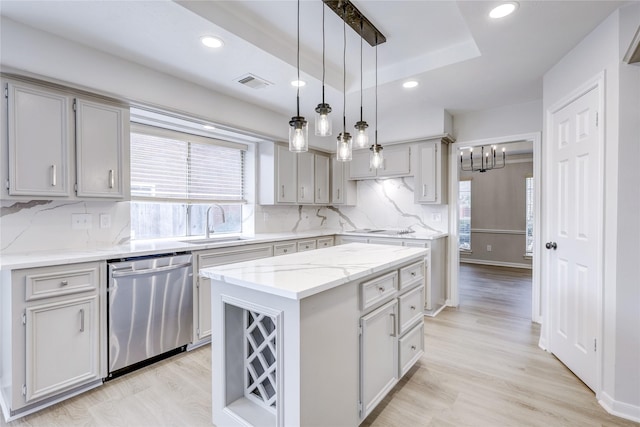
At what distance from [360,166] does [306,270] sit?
3.13 m

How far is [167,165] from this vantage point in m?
3.25

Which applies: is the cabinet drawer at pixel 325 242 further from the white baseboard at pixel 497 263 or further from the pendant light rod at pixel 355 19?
the white baseboard at pixel 497 263

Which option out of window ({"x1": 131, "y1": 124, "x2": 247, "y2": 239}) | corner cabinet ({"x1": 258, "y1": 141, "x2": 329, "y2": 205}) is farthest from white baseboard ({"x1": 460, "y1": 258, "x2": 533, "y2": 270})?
window ({"x1": 131, "y1": 124, "x2": 247, "y2": 239})

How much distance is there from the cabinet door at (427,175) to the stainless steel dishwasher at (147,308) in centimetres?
288

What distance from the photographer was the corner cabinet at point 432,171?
12.7ft

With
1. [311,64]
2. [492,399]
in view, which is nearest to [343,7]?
[311,64]

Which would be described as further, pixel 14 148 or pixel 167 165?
pixel 167 165

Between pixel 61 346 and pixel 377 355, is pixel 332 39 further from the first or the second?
pixel 61 346

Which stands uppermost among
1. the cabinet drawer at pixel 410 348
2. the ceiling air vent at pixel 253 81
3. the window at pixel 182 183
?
the ceiling air vent at pixel 253 81

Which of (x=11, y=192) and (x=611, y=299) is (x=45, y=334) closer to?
(x=11, y=192)

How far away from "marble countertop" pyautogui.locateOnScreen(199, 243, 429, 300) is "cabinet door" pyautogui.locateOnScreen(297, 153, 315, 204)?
2075 millimetres

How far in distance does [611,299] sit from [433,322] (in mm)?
1757

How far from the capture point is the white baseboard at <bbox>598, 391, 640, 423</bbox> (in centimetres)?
185

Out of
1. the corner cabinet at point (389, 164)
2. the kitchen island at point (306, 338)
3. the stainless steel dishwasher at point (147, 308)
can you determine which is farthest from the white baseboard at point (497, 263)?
the stainless steel dishwasher at point (147, 308)
